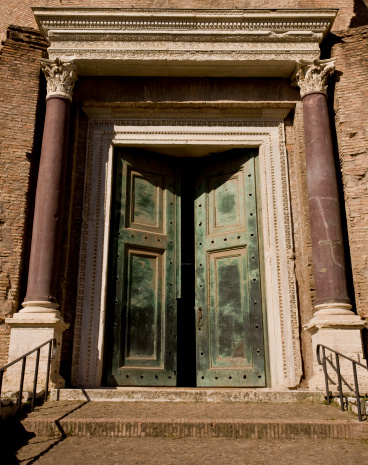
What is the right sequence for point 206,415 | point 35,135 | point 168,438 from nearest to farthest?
point 168,438 → point 206,415 → point 35,135

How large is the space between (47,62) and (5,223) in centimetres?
251

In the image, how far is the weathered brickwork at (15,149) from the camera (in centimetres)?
678

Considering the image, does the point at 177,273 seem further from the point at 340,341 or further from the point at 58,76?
the point at 58,76

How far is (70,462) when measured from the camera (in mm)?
3695

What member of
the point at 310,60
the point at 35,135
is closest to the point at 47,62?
the point at 35,135

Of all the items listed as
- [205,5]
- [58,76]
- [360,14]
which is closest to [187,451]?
[58,76]

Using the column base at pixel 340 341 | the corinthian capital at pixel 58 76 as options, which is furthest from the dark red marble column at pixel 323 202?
the corinthian capital at pixel 58 76

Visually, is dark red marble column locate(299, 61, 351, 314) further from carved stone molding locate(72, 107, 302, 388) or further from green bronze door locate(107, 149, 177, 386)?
green bronze door locate(107, 149, 177, 386)

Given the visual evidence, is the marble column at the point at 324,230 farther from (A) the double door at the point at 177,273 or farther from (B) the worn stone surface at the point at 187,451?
(B) the worn stone surface at the point at 187,451

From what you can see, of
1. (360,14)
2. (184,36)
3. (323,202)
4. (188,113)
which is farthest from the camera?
(360,14)

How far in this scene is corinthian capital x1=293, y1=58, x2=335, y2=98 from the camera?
7.54 metres

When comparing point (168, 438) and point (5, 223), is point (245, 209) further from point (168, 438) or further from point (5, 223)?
point (168, 438)

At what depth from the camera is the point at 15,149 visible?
7348 millimetres

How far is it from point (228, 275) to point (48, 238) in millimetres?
2666
